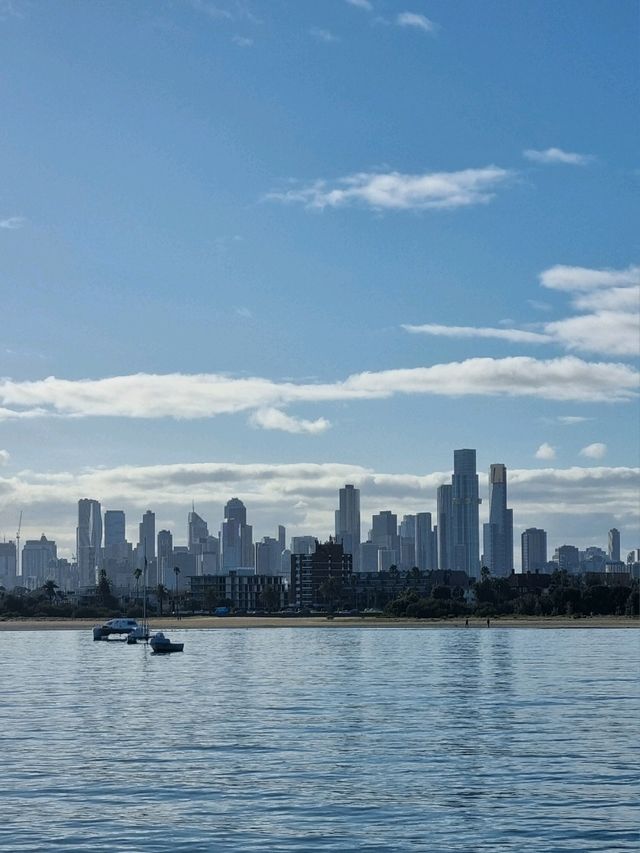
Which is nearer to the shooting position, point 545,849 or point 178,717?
point 545,849

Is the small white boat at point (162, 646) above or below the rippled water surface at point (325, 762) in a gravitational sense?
above

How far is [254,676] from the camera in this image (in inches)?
4808

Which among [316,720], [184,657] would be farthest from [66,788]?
[184,657]

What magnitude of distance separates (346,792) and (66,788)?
38.6 feet

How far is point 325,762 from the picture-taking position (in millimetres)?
62125

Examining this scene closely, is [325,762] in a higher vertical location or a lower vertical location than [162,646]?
lower

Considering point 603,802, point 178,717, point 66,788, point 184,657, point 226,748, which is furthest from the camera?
point 184,657

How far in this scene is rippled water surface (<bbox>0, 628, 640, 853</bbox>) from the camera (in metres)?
46.0

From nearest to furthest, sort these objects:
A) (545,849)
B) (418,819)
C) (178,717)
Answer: (545,849)
(418,819)
(178,717)

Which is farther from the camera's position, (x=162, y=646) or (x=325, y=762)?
(x=162, y=646)

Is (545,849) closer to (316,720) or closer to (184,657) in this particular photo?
(316,720)

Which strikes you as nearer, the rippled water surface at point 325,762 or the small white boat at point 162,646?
the rippled water surface at point 325,762

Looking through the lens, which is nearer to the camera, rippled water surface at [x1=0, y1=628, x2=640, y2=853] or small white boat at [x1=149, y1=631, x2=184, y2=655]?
rippled water surface at [x1=0, y1=628, x2=640, y2=853]

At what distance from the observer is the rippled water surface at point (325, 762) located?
46000 millimetres
